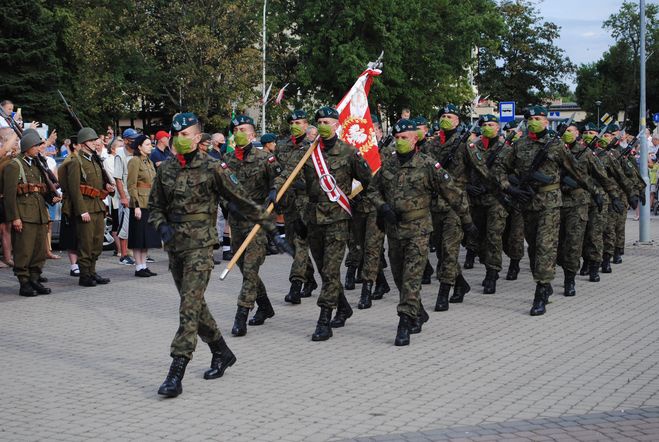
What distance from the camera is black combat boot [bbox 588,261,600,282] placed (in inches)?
550

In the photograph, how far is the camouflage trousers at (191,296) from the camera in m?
7.80

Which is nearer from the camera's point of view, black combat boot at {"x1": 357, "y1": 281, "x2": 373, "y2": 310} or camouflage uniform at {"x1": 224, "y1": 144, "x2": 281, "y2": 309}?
camouflage uniform at {"x1": 224, "y1": 144, "x2": 281, "y2": 309}

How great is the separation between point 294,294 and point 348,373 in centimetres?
388

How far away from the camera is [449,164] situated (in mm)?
13008

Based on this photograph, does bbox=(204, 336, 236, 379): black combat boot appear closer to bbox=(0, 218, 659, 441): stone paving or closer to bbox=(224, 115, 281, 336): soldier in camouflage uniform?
bbox=(0, 218, 659, 441): stone paving

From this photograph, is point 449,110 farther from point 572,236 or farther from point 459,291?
point 459,291

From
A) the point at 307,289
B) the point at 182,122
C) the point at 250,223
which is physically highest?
the point at 182,122

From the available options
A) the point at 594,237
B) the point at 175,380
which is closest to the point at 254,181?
the point at 175,380

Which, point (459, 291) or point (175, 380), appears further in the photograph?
point (459, 291)

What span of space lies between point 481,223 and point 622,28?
88004 millimetres

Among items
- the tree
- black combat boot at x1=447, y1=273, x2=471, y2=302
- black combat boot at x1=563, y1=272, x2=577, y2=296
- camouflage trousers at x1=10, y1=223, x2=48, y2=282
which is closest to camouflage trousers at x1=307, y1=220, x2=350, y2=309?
black combat boot at x1=447, y1=273, x2=471, y2=302

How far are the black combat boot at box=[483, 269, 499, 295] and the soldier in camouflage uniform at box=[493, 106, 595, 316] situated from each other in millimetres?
977

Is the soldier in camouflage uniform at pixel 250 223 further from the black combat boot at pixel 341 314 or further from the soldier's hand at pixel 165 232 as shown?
the soldier's hand at pixel 165 232

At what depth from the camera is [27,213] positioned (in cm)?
1327
